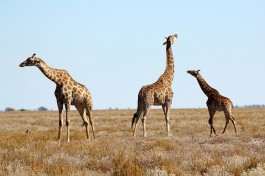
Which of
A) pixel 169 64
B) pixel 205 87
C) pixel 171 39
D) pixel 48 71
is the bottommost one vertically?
pixel 205 87

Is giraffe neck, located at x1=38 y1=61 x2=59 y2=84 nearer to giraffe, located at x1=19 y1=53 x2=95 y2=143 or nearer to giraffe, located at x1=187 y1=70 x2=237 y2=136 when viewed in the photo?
giraffe, located at x1=19 y1=53 x2=95 y2=143

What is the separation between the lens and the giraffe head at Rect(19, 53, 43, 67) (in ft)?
50.4

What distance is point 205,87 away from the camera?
19.4m

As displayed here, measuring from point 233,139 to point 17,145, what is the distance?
25.3 feet

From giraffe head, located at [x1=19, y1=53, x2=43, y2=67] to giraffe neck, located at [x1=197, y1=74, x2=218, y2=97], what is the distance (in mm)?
7774

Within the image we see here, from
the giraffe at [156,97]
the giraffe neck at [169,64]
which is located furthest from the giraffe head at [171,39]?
the giraffe at [156,97]

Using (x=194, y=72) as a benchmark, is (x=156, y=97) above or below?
below

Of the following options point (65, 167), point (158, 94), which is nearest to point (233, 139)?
point (158, 94)

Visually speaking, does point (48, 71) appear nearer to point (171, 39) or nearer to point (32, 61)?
point (32, 61)

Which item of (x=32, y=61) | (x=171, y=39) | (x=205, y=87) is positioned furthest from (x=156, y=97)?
(x=32, y=61)

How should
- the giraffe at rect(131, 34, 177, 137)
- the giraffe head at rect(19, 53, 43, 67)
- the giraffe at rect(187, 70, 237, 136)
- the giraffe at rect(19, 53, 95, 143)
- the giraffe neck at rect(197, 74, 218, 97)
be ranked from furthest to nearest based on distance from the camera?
the giraffe neck at rect(197, 74, 218, 97)
the giraffe at rect(187, 70, 237, 136)
the giraffe at rect(131, 34, 177, 137)
the giraffe at rect(19, 53, 95, 143)
the giraffe head at rect(19, 53, 43, 67)

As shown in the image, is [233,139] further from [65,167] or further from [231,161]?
[65,167]

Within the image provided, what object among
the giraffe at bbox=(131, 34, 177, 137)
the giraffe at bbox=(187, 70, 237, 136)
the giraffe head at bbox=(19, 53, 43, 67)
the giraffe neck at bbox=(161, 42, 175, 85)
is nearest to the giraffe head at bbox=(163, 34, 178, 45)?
the giraffe neck at bbox=(161, 42, 175, 85)

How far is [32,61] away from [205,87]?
8146 mm
